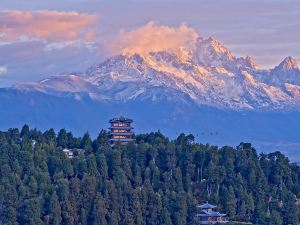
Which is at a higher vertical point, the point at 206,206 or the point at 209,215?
the point at 206,206

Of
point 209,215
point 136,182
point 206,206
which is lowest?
point 209,215

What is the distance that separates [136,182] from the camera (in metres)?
158

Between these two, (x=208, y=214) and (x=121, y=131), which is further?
(x=121, y=131)

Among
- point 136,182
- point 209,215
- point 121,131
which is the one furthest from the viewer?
point 121,131

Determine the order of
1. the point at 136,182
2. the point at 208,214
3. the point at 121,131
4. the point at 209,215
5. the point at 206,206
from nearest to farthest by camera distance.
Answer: the point at 209,215
the point at 208,214
the point at 206,206
the point at 136,182
the point at 121,131

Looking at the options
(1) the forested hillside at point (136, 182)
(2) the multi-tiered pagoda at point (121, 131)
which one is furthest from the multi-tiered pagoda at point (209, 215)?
(2) the multi-tiered pagoda at point (121, 131)

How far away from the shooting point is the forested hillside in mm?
148000

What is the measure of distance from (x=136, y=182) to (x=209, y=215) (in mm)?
10737

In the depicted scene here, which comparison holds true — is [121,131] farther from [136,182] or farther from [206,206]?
[206,206]

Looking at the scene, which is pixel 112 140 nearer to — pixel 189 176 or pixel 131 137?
pixel 131 137

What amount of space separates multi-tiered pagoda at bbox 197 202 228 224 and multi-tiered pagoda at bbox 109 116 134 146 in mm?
30256

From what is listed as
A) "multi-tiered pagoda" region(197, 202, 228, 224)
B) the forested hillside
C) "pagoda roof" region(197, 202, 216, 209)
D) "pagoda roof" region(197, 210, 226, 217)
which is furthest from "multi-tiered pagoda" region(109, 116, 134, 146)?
"pagoda roof" region(197, 210, 226, 217)

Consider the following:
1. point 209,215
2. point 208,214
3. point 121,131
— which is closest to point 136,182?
point 208,214

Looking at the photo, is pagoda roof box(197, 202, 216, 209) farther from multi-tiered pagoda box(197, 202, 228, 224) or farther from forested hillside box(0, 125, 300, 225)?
forested hillside box(0, 125, 300, 225)
